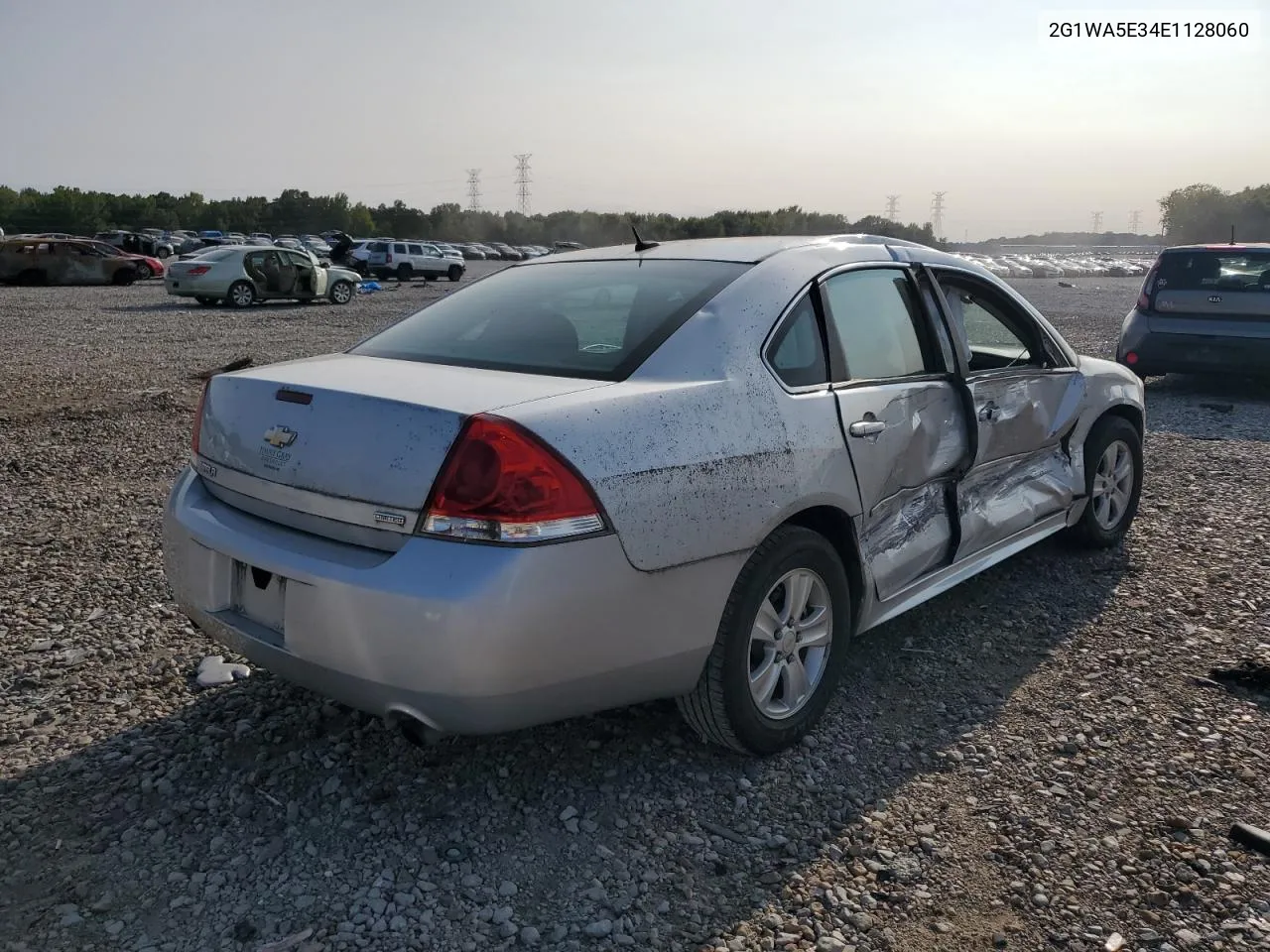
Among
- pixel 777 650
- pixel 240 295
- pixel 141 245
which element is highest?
pixel 141 245

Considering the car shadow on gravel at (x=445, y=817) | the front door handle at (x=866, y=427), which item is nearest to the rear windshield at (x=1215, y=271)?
the car shadow on gravel at (x=445, y=817)

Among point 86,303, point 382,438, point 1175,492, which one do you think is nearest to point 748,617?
point 382,438

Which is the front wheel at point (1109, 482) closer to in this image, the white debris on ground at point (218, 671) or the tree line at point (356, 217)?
the white debris on ground at point (218, 671)

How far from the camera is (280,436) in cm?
300

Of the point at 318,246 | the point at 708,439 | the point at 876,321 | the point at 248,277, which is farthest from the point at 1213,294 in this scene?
the point at 318,246

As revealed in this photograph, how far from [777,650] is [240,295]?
73.0ft

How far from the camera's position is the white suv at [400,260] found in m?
41.5

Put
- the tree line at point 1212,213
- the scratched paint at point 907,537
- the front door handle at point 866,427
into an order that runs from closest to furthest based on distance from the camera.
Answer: the front door handle at point 866,427 → the scratched paint at point 907,537 → the tree line at point 1212,213

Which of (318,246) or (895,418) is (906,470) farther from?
(318,246)

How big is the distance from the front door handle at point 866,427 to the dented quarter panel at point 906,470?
0.02 metres

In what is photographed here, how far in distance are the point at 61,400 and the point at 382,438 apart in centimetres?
897

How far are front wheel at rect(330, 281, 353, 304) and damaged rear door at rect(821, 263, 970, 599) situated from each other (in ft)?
75.6

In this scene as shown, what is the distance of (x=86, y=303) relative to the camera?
2361 cm

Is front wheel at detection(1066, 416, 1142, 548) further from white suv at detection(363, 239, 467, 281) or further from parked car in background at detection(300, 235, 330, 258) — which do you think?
parked car in background at detection(300, 235, 330, 258)
